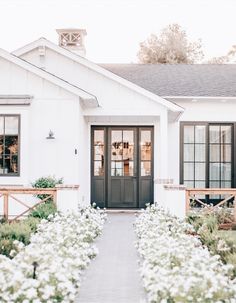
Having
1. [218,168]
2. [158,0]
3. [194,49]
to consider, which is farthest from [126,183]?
[194,49]

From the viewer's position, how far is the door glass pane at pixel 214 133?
1881cm

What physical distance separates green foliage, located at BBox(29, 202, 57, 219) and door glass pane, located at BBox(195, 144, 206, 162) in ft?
21.4

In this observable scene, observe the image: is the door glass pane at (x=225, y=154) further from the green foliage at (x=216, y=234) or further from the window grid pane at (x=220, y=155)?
the green foliage at (x=216, y=234)

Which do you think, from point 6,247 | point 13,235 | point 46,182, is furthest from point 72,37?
point 6,247

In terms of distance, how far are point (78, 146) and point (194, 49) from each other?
34.0 metres

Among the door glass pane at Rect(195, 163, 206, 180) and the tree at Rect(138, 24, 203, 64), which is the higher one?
the tree at Rect(138, 24, 203, 64)

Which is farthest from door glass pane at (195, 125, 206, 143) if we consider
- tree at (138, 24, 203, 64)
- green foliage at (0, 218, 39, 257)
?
tree at (138, 24, 203, 64)

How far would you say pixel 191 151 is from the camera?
18969 millimetres

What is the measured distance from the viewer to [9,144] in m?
15.4

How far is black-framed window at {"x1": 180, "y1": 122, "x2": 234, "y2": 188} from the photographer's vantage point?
61.7 feet

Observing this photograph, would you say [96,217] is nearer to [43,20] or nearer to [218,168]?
[218,168]

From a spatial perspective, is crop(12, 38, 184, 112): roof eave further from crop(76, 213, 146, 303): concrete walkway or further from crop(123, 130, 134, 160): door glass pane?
crop(76, 213, 146, 303): concrete walkway

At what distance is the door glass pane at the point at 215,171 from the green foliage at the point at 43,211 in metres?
6.73

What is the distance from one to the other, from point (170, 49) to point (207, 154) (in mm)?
28238
